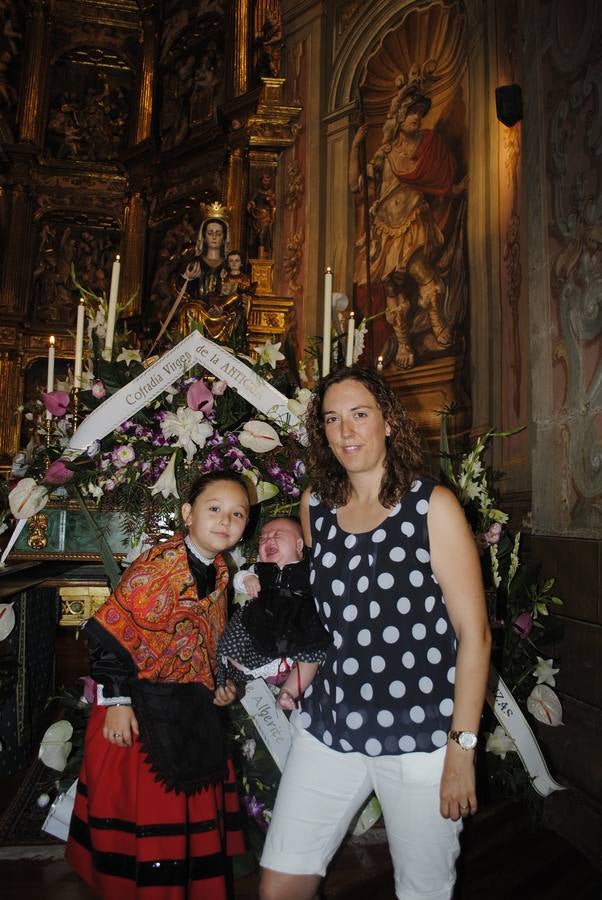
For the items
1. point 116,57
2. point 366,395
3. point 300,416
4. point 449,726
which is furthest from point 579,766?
point 116,57

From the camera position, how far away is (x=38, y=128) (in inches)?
376

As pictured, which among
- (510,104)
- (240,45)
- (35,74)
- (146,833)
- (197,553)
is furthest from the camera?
(35,74)

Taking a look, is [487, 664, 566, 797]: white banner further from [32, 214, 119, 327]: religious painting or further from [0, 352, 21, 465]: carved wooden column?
[32, 214, 119, 327]: religious painting

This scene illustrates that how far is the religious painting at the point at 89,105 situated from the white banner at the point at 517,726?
31.1ft

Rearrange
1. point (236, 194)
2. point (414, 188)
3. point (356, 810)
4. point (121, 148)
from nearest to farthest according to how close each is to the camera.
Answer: point (356, 810), point (414, 188), point (236, 194), point (121, 148)

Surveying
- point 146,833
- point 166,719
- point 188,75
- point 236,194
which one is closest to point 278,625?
point 166,719

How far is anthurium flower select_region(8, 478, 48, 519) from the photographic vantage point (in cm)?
235

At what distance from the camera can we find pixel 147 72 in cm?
955

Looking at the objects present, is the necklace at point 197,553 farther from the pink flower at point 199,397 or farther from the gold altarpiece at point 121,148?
the gold altarpiece at point 121,148

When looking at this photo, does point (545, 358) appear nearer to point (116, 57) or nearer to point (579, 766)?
point (579, 766)

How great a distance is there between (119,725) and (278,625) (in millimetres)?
522

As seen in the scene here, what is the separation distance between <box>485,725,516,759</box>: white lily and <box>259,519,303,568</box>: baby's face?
1.36 metres

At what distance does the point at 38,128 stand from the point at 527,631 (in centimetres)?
979

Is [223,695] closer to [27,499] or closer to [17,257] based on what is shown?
[27,499]
